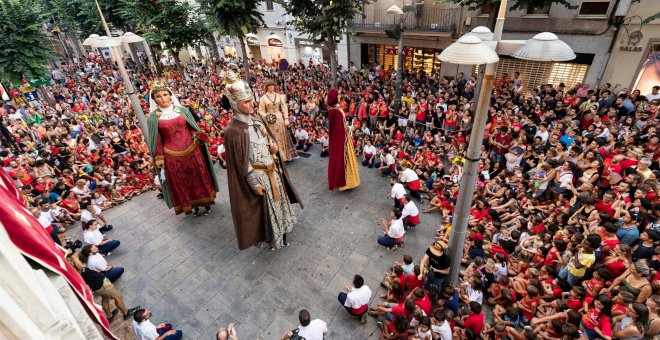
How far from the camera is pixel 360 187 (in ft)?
28.6

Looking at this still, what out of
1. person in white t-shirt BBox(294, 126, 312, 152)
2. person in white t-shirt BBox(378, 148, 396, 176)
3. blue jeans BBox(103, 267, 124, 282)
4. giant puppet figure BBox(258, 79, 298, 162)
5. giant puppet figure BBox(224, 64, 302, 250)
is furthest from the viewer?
person in white t-shirt BBox(294, 126, 312, 152)

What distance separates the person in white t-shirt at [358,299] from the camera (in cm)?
498

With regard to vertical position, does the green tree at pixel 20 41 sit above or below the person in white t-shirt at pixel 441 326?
above

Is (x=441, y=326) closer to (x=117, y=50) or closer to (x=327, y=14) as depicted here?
(x=117, y=50)

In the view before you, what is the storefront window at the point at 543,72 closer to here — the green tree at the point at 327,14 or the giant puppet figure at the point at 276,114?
the green tree at the point at 327,14

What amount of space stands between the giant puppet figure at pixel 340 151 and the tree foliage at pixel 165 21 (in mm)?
12872

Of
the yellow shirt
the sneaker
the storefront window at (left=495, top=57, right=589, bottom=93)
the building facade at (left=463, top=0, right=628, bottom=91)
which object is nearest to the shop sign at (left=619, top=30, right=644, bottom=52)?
the building facade at (left=463, top=0, right=628, bottom=91)

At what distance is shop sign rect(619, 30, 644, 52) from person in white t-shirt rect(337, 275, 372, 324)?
13.6 m

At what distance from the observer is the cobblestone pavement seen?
541 centimetres

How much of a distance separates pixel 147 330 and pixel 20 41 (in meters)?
14.2

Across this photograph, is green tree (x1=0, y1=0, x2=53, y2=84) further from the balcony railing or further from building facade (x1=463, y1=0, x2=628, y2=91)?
building facade (x1=463, y1=0, x2=628, y2=91)

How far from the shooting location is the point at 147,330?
4652mm

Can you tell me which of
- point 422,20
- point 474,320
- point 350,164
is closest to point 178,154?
point 350,164

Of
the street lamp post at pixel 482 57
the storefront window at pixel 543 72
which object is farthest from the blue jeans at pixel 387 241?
the storefront window at pixel 543 72
